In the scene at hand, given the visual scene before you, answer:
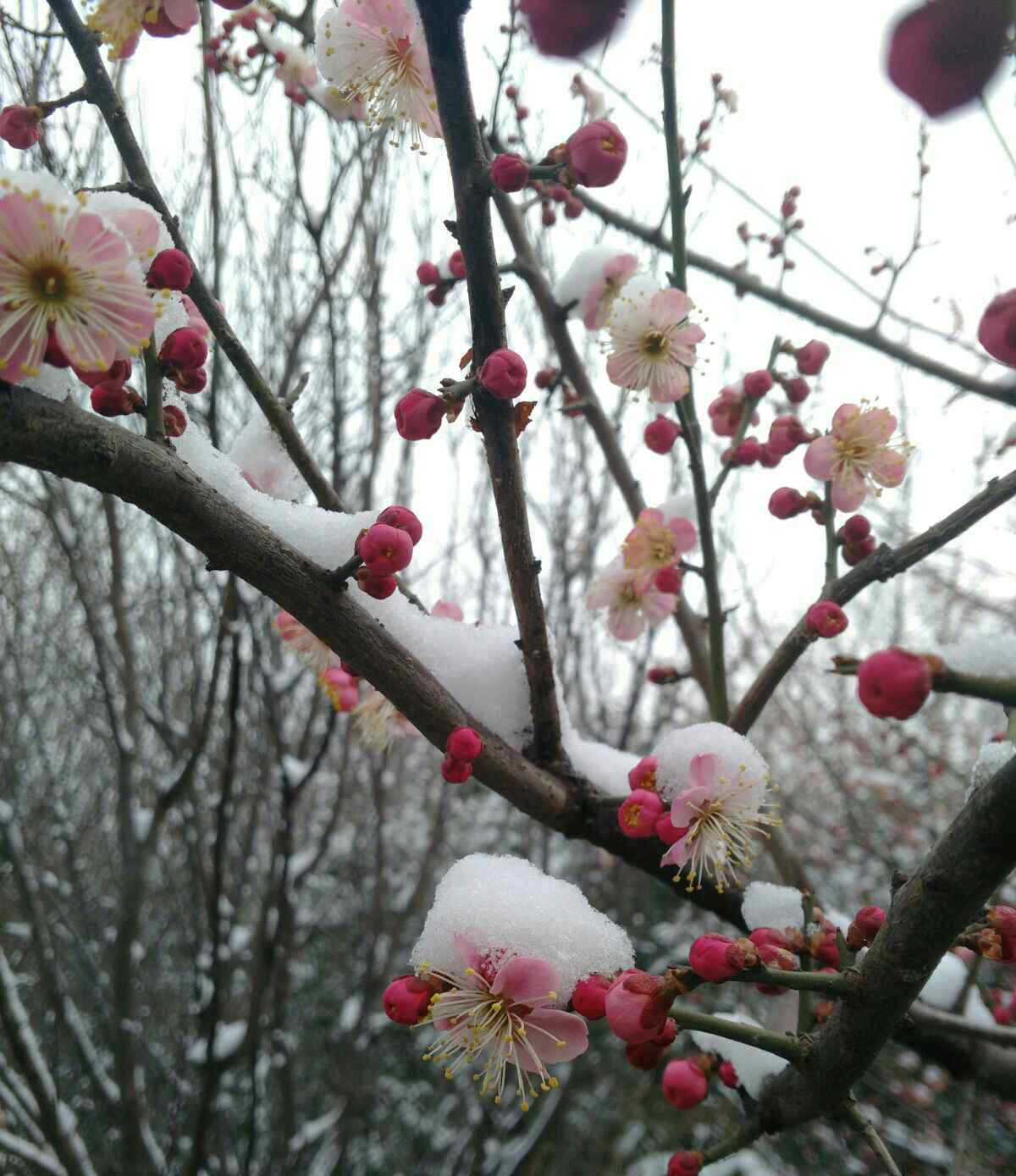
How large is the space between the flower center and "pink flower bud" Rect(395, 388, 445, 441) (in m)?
0.78

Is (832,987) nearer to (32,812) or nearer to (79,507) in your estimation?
(79,507)

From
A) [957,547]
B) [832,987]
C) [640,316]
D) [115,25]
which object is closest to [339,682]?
[640,316]

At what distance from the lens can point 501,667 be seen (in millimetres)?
1372

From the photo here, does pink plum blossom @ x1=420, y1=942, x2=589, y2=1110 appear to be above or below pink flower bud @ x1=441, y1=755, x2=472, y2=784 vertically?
below

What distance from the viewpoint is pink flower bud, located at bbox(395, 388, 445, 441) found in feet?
3.42

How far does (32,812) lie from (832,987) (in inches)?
202

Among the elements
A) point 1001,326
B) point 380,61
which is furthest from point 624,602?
point 380,61

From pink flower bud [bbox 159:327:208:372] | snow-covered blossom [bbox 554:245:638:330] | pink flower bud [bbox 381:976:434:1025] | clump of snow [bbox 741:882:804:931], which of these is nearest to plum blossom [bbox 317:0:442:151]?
snow-covered blossom [bbox 554:245:638:330]

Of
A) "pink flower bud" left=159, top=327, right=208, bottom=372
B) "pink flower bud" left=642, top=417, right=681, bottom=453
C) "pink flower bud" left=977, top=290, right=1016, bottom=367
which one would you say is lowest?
"pink flower bud" left=159, top=327, right=208, bottom=372

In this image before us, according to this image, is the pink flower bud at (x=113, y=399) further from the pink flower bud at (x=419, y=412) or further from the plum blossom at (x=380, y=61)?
the plum blossom at (x=380, y=61)

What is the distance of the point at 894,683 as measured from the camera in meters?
0.60

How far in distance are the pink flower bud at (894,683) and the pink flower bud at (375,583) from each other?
0.63 m

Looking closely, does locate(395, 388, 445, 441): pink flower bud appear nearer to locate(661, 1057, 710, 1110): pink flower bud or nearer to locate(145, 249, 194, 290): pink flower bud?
locate(145, 249, 194, 290): pink flower bud

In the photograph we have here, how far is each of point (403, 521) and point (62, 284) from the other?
0.50 meters
